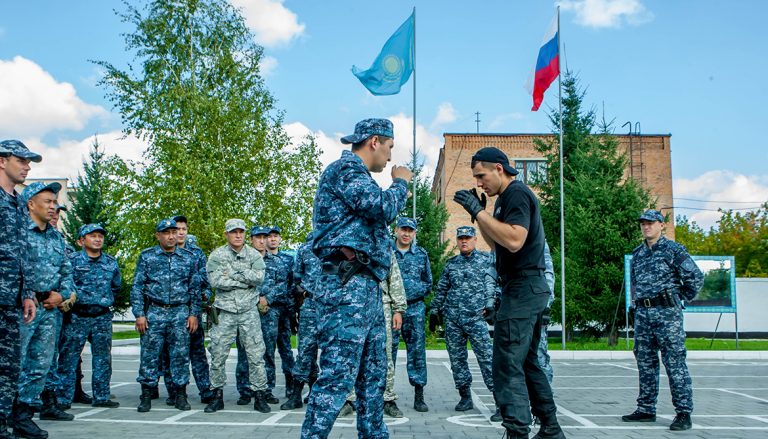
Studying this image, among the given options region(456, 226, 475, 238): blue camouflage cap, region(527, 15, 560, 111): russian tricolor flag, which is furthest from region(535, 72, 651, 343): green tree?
region(456, 226, 475, 238): blue camouflage cap

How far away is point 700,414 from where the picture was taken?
794 centimetres

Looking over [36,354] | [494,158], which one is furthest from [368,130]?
[36,354]

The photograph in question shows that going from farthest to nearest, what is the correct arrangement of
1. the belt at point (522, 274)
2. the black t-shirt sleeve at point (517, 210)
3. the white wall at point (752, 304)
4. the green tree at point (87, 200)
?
1. the green tree at point (87, 200)
2. the white wall at point (752, 304)
3. the belt at point (522, 274)
4. the black t-shirt sleeve at point (517, 210)

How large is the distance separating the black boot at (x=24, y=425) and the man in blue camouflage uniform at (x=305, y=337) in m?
2.86

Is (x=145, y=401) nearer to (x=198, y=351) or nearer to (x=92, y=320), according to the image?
(x=198, y=351)

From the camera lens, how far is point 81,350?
8688 millimetres

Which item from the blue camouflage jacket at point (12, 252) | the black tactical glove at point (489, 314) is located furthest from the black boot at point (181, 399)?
the black tactical glove at point (489, 314)

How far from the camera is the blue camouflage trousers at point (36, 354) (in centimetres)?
662

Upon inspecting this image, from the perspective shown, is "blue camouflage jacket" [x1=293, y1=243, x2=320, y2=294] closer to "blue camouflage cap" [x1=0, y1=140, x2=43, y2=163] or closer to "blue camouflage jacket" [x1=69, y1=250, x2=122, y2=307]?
"blue camouflage jacket" [x1=69, y1=250, x2=122, y2=307]

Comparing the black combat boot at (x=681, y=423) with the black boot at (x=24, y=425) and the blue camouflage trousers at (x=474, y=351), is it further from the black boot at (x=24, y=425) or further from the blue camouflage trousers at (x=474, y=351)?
the black boot at (x=24, y=425)

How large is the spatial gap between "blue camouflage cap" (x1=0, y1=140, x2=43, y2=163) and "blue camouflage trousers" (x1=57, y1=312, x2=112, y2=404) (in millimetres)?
3328

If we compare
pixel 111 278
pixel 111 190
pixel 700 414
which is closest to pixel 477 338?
pixel 700 414

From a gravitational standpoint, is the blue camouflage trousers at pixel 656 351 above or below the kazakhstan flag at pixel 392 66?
below

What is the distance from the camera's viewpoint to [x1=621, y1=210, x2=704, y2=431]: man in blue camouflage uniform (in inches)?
281
